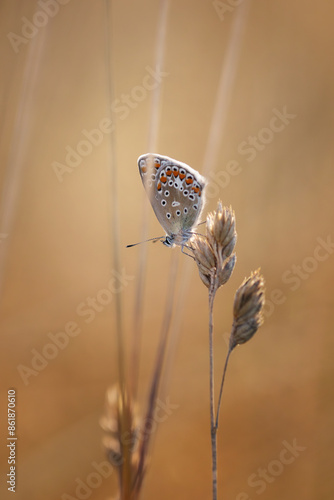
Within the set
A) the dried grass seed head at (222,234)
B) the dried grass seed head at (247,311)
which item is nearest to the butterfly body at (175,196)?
the dried grass seed head at (222,234)

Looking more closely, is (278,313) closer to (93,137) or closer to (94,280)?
(94,280)

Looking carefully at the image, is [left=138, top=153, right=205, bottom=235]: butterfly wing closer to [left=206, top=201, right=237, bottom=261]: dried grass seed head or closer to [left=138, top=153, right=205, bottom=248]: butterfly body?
[left=138, top=153, right=205, bottom=248]: butterfly body

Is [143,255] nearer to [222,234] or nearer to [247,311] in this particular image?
[222,234]

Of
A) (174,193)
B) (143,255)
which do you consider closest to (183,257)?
(174,193)

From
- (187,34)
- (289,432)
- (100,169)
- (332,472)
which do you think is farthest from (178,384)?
(187,34)

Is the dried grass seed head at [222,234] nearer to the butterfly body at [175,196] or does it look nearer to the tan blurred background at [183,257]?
the butterfly body at [175,196]
